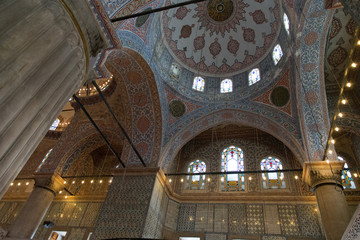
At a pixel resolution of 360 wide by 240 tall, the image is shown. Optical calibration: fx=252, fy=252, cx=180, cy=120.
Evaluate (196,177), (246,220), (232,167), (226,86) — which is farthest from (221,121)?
(246,220)

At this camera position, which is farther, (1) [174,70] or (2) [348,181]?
(1) [174,70]

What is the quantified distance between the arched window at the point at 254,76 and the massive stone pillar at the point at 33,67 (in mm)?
7110

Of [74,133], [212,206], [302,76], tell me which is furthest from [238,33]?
[74,133]

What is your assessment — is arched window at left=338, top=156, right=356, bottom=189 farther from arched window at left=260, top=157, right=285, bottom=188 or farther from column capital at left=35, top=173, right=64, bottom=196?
column capital at left=35, top=173, right=64, bottom=196

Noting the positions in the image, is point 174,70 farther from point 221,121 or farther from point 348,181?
point 348,181

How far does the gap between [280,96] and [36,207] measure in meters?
8.85

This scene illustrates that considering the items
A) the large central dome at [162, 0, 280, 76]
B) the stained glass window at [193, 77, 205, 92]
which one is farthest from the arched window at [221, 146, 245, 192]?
the large central dome at [162, 0, 280, 76]

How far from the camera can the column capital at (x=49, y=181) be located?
29.1 ft

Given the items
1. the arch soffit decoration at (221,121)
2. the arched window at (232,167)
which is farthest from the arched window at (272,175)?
the arch soffit decoration at (221,121)

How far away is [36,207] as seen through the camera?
8234 millimetres

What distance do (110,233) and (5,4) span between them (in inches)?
248

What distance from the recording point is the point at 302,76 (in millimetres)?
7453

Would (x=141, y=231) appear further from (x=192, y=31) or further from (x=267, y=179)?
(x=192, y=31)

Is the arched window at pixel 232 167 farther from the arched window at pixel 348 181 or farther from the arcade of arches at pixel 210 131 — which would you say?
the arched window at pixel 348 181
